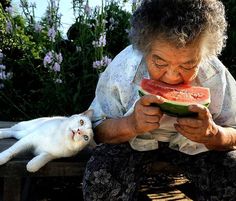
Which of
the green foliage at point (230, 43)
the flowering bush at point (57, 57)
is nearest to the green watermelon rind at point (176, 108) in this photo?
the flowering bush at point (57, 57)

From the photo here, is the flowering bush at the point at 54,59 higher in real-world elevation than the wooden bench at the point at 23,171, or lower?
higher

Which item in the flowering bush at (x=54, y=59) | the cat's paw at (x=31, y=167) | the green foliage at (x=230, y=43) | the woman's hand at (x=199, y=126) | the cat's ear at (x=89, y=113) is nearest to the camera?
the woman's hand at (x=199, y=126)

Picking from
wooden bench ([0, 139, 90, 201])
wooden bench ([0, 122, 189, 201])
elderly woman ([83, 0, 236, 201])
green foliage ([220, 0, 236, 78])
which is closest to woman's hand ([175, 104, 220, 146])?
elderly woman ([83, 0, 236, 201])

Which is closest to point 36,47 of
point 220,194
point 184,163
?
point 184,163

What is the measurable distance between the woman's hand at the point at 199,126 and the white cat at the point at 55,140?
21.5 inches

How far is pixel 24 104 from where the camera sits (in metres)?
4.00

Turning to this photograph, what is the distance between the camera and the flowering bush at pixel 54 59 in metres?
3.65

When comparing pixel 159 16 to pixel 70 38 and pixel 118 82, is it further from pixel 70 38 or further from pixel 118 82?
pixel 70 38

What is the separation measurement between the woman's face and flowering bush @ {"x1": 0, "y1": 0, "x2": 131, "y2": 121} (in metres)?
1.44

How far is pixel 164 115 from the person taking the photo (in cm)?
232

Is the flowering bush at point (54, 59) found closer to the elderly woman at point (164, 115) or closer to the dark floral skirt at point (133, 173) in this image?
the elderly woman at point (164, 115)

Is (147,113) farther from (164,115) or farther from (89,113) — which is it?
(89,113)

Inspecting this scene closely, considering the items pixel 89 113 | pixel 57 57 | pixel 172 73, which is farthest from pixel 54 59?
pixel 172 73

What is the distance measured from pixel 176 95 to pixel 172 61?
0.15 m
